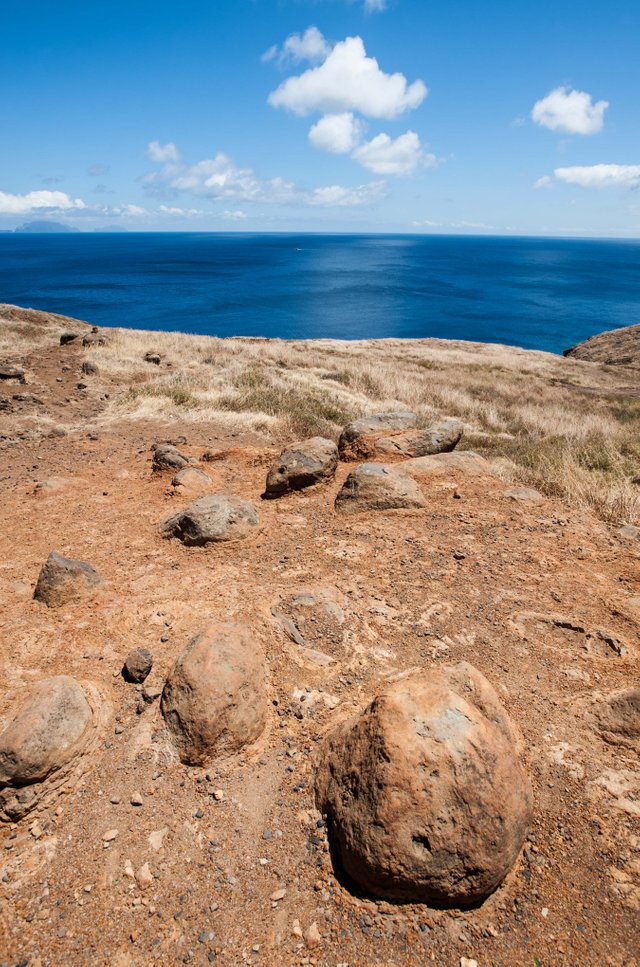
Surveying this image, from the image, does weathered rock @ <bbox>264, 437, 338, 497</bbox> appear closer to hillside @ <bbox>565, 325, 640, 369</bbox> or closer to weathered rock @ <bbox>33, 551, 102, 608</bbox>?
weathered rock @ <bbox>33, 551, 102, 608</bbox>

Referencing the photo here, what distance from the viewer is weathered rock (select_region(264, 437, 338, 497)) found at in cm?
801

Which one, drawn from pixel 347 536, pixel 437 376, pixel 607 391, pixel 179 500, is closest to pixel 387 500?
pixel 347 536

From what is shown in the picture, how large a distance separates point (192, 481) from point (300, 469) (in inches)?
75.6

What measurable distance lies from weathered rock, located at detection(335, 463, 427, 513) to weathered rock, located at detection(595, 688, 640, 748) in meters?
3.68

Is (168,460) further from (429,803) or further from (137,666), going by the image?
(429,803)

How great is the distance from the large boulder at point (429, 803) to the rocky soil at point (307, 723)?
0.07 ft

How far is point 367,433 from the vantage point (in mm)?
9641

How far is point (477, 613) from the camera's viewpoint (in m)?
5.48

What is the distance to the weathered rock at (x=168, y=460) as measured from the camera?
29.9 ft

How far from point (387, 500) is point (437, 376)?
866 inches

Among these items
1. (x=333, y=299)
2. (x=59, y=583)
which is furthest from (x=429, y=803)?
(x=333, y=299)

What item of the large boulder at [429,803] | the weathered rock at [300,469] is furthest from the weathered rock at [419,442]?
the large boulder at [429,803]

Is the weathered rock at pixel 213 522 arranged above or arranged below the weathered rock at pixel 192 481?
above

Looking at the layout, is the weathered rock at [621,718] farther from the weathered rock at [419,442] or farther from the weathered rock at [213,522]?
the weathered rock at [419,442]
